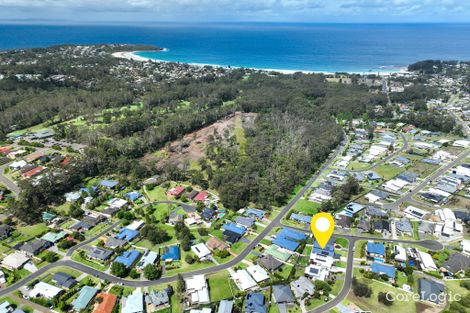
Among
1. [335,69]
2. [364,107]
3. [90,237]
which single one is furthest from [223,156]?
[335,69]

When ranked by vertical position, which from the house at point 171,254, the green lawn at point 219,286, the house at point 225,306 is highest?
the house at point 171,254

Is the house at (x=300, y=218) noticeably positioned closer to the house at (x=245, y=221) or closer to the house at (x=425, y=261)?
the house at (x=245, y=221)

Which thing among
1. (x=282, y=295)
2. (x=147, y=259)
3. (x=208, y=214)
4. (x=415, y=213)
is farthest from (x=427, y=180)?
(x=147, y=259)

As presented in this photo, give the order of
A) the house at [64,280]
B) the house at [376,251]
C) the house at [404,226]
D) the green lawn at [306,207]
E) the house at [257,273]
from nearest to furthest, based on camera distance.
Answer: the house at [64,280]
the house at [257,273]
the house at [376,251]
the house at [404,226]
the green lawn at [306,207]

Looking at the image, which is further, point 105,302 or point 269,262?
point 269,262

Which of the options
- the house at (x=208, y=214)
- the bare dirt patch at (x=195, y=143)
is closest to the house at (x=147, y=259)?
the house at (x=208, y=214)

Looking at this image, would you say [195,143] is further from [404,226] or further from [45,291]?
[404,226]
